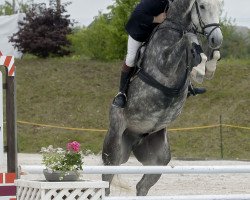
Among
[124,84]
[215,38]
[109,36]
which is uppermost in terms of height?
[215,38]

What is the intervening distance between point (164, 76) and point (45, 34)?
21114 mm

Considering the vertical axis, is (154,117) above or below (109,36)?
above

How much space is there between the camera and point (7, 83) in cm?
728

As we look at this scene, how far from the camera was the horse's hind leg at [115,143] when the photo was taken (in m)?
9.13

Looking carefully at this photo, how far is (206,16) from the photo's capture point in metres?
8.68

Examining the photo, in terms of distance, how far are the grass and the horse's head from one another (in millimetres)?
11289

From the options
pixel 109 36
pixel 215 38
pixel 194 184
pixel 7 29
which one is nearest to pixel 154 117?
pixel 215 38

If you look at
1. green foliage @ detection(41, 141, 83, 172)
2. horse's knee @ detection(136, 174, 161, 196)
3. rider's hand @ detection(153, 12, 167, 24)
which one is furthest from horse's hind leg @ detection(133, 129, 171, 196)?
green foliage @ detection(41, 141, 83, 172)

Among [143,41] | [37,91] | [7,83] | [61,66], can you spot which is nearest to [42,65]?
[61,66]

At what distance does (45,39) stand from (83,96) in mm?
4676

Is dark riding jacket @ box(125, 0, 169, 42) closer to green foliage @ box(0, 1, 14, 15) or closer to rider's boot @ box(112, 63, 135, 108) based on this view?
rider's boot @ box(112, 63, 135, 108)

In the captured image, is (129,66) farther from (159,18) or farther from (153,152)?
(153,152)

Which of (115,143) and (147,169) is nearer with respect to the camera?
(147,169)

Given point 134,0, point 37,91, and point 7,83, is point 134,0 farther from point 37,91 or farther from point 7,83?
point 7,83
